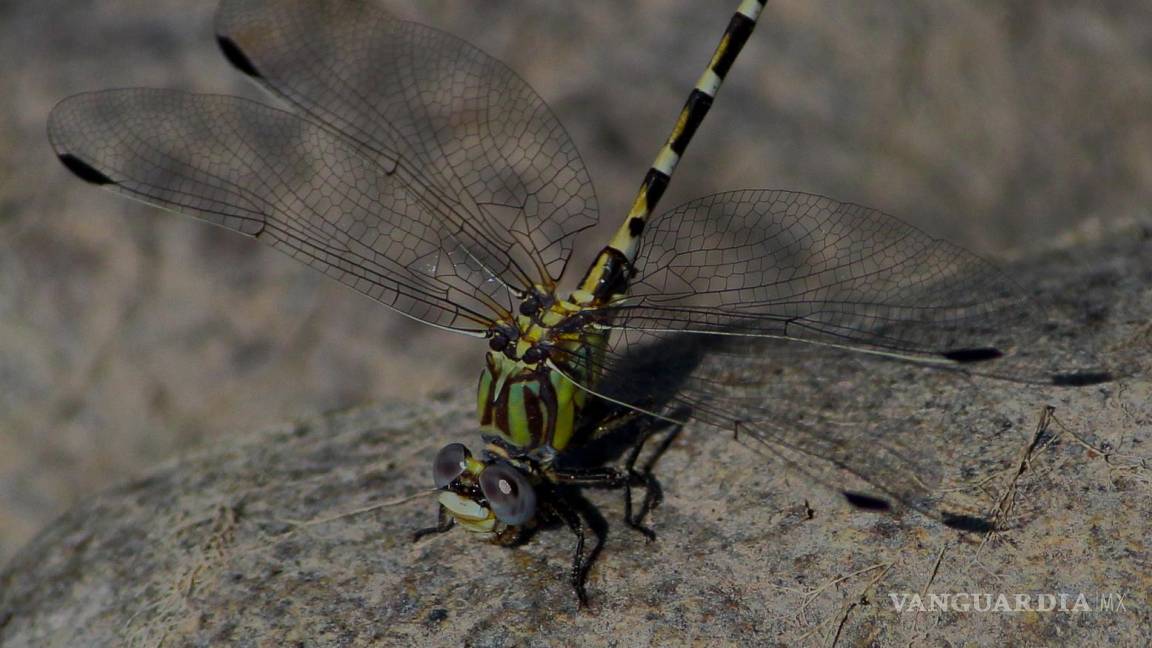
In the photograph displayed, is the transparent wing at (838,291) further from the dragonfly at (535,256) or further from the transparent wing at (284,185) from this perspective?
the transparent wing at (284,185)

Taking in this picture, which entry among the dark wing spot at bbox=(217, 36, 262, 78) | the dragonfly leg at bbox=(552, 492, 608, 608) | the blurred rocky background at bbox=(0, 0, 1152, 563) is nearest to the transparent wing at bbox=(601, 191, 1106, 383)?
the dragonfly leg at bbox=(552, 492, 608, 608)

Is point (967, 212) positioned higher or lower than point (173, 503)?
higher

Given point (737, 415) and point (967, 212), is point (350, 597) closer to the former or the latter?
point (737, 415)

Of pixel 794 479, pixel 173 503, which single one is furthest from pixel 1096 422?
pixel 173 503

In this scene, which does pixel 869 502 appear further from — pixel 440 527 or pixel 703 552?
pixel 440 527

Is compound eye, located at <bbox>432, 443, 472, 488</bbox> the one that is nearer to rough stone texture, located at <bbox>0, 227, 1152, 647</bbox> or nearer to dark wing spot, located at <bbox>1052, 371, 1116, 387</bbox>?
rough stone texture, located at <bbox>0, 227, 1152, 647</bbox>

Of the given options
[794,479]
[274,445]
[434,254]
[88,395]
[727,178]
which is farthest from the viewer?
[727,178]
